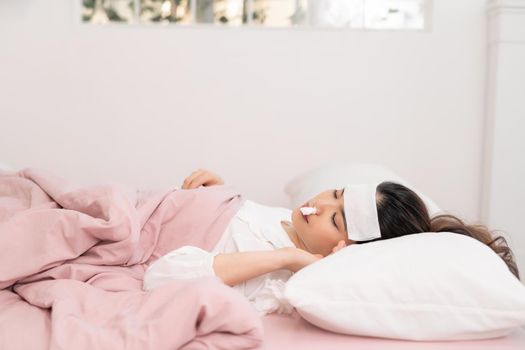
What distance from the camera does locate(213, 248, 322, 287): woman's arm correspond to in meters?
1.49

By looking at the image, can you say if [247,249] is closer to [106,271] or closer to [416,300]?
[106,271]

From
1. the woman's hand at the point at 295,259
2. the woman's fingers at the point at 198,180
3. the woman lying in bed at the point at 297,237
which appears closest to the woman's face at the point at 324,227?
the woman lying in bed at the point at 297,237

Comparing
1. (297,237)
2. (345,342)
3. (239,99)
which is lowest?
(345,342)

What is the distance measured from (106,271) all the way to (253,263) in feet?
1.11

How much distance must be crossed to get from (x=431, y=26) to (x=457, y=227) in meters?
1.56

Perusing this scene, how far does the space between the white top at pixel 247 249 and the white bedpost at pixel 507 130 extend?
1.36 metres

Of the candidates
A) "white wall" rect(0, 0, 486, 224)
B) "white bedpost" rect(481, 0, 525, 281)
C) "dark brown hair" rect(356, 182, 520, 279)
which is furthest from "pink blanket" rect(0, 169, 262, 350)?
"white bedpost" rect(481, 0, 525, 281)

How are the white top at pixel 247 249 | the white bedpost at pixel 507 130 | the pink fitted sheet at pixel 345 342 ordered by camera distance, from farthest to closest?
1. the white bedpost at pixel 507 130
2. the white top at pixel 247 249
3. the pink fitted sheet at pixel 345 342

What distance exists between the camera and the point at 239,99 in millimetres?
2969

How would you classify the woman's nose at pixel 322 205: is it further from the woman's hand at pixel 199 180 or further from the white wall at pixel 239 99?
the white wall at pixel 239 99

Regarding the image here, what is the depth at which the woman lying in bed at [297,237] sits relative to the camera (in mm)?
1488

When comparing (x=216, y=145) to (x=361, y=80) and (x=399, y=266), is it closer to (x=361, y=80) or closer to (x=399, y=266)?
(x=361, y=80)

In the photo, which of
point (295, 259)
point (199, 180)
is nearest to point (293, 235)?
point (295, 259)

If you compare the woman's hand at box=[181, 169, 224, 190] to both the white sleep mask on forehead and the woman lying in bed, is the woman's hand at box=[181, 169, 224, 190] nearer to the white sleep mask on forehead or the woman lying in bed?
the woman lying in bed
